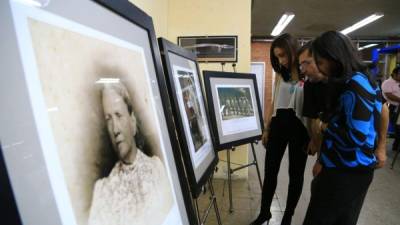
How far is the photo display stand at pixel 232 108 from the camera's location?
1860mm

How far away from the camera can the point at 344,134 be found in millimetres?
1186

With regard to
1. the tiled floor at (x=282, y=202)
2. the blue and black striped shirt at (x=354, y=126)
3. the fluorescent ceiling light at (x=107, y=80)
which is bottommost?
the tiled floor at (x=282, y=202)

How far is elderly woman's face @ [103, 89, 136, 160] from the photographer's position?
42 centimetres

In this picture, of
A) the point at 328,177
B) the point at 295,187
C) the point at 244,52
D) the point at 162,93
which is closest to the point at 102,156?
the point at 162,93

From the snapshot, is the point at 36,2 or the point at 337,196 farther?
the point at 337,196

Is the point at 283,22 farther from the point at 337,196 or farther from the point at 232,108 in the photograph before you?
the point at 337,196

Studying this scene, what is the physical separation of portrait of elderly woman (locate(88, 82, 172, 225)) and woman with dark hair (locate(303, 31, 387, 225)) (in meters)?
0.91

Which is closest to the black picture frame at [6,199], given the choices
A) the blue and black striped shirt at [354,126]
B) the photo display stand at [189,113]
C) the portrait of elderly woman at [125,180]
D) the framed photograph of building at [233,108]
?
the portrait of elderly woman at [125,180]

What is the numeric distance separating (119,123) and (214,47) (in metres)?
2.89

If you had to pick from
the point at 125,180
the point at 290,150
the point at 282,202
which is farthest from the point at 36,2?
the point at 282,202

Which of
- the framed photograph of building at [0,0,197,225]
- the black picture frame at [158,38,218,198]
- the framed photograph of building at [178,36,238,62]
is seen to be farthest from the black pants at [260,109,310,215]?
the framed photograph of building at [0,0,197,225]

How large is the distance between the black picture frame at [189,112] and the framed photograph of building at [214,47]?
6.63 ft

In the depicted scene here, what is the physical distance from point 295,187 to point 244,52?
5.65ft

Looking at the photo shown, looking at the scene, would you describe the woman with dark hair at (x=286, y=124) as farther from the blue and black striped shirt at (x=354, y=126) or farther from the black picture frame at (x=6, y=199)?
the black picture frame at (x=6, y=199)
